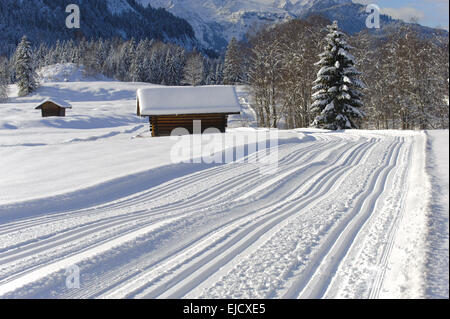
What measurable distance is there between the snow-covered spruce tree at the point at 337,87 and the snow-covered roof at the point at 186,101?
5.70 metres

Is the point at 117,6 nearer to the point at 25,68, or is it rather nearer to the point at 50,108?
the point at 25,68

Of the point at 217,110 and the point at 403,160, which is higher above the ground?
the point at 217,110

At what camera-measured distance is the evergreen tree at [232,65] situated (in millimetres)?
66312

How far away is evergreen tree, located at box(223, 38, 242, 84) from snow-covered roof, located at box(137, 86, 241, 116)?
39.8m

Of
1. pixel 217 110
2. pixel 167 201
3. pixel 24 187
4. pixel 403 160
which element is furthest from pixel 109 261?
pixel 217 110

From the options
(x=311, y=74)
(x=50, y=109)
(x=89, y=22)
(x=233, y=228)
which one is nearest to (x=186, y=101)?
(x=311, y=74)

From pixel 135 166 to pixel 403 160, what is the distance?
280 inches

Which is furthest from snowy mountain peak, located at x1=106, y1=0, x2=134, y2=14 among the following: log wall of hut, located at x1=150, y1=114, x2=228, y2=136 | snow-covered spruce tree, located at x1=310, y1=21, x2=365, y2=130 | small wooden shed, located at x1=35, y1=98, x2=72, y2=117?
snow-covered spruce tree, located at x1=310, y1=21, x2=365, y2=130

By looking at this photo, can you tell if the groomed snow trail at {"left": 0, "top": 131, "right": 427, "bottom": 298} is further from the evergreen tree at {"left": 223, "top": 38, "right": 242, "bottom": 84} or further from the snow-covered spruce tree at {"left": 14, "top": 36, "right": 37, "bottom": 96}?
the snow-covered spruce tree at {"left": 14, "top": 36, "right": 37, "bottom": 96}

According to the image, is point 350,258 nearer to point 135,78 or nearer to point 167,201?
point 167,201

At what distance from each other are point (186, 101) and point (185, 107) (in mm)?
632

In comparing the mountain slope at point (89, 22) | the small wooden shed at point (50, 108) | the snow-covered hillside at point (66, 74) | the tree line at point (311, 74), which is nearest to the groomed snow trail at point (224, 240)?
the tree line at point (311, 74)

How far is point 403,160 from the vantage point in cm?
942

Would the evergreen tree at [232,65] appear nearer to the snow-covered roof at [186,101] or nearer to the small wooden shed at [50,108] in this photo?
the small wooden shed at [50,108]
